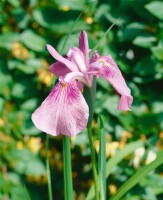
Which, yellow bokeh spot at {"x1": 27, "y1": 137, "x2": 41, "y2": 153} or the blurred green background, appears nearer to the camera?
the blurred green background

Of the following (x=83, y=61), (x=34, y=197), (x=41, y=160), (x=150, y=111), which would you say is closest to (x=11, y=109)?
(x=41, y=160)

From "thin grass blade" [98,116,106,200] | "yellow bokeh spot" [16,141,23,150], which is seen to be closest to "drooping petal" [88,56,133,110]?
"thin grass blade" [98,116,106,200]

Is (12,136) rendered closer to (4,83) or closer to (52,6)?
(4,83)

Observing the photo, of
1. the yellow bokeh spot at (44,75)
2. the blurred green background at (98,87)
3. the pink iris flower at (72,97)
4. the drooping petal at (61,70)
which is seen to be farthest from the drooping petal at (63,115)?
the yellow bokeh spot at (44,75)

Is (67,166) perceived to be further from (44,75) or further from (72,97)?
(44,75)

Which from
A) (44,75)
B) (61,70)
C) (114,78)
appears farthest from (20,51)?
(114,78)

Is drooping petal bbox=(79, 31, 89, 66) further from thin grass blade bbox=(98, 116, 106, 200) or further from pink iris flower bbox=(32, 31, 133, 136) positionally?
thin grass blade bbox=(98, 116, 106, 200)
